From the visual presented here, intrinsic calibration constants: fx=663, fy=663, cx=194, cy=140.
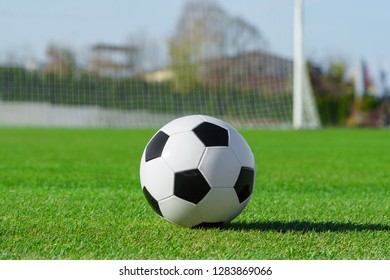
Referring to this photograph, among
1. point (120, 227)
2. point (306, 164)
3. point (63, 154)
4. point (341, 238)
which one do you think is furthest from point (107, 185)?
point (63, 154)

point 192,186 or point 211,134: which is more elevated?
point 211,134

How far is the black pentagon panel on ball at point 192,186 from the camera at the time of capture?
411 centimetres

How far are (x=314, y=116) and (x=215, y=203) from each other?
27.5 meters

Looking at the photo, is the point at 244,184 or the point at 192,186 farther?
the point at 244,184

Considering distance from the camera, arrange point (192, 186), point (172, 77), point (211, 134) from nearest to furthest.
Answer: point (192, 186) < point (211, 134) < point (172, 77)

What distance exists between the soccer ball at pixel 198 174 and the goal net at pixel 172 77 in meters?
26.4

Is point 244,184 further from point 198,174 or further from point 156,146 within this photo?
point 156,146

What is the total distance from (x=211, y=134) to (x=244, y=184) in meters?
0.39

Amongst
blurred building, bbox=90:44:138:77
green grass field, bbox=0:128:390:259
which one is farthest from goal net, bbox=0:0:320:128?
green grass field, bbox=0:128:390:259

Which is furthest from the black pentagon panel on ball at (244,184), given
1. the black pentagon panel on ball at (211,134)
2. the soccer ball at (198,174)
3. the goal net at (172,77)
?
the goal net at (172,77)

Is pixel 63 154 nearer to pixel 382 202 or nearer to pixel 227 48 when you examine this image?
pixel 382 202

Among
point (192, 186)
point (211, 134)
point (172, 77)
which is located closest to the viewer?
point (192, 186)

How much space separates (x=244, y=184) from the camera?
4.29 meters

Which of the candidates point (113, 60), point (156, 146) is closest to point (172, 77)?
point (113, 60)
